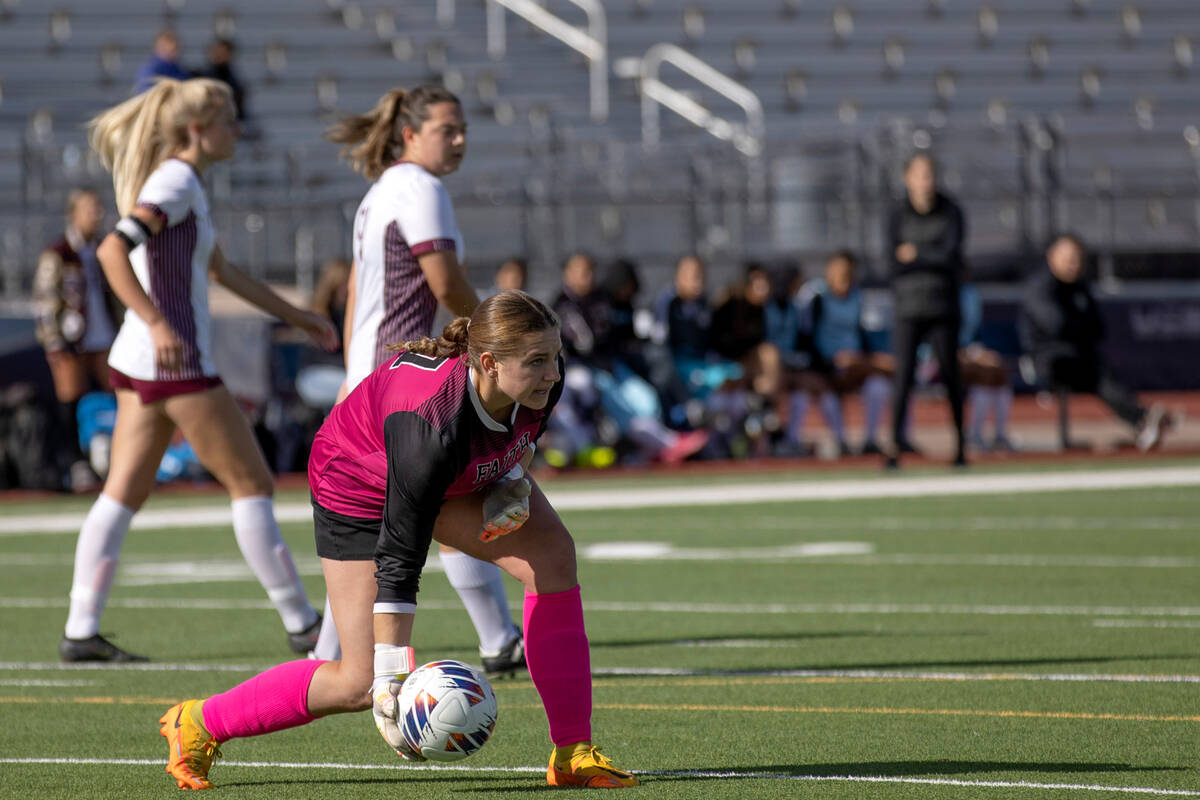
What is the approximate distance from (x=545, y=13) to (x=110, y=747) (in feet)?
76.0

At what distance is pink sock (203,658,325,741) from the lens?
14.6ft

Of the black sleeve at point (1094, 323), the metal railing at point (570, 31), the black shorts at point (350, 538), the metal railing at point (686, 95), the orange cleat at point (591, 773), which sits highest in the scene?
the metal railing at point (570, 31)

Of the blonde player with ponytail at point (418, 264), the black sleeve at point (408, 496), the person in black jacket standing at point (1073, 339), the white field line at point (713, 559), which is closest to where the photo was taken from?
the black sleeve at point (408, 496)

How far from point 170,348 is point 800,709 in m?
2.53

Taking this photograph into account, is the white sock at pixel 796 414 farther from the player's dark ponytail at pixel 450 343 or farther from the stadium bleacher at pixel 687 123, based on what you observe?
the player's dark ponytail at pixel 450 343

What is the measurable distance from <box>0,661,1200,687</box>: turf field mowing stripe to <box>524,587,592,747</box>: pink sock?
5.49 feet

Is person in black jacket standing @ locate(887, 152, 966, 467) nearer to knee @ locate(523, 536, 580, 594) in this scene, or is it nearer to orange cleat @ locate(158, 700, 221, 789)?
knee @ locate(523, 536, 580, 594)

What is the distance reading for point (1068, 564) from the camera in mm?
9281

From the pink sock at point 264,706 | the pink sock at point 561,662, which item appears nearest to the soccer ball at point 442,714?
the pink sock at point 561,662

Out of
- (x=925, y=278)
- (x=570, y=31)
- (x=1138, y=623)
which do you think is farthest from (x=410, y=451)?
(x=570, y=31)

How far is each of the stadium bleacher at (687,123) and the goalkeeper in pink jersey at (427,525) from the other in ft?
44.8

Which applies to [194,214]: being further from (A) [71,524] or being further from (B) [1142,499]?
(B) [1142,499]

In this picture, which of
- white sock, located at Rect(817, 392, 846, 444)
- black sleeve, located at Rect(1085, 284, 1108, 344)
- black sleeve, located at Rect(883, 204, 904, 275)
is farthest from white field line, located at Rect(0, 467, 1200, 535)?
white sock, located at Rect(817, 392, 846, 444)

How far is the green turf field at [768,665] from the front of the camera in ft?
15.2
